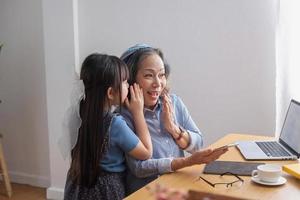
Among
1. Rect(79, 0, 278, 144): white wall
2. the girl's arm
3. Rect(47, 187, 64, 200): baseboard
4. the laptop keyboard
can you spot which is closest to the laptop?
the laptop keyboard

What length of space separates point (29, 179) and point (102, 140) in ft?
7.63

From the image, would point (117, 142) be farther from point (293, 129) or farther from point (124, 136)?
point (293, 129)

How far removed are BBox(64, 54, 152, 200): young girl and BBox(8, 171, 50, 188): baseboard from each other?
6.68ft

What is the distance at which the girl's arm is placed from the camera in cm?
166

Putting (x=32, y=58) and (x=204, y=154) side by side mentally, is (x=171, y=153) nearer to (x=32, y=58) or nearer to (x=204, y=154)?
(x=204, y=154)

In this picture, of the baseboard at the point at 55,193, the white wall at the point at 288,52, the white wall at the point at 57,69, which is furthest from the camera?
the baseboard at the point at 55,193

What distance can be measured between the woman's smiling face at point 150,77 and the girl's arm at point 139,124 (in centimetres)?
4

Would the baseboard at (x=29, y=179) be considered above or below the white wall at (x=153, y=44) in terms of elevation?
below

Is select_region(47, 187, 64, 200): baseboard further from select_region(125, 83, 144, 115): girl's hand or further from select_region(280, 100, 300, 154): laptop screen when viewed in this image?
select_region(280, 100, 300, 154): laptop screen

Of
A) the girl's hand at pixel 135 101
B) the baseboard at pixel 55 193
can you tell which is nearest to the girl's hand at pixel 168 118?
the girl's hand at pixel 135 101

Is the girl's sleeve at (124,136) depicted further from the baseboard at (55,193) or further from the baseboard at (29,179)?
the baseboard at (29,179)

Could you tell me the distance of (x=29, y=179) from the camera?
372 cm

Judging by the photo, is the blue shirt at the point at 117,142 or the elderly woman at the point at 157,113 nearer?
the blue shirt at the point at 117,142

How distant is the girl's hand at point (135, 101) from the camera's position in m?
1.76
